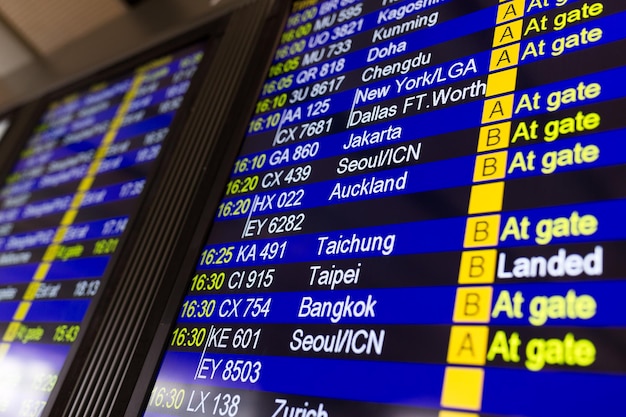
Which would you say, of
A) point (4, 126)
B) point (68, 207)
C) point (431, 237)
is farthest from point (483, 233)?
point (4, 126)

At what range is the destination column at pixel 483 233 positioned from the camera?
4.20ft

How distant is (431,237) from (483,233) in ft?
0.45

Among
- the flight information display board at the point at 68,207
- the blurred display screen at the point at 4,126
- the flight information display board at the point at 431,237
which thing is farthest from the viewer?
the blurred display screen at the point at 4,126

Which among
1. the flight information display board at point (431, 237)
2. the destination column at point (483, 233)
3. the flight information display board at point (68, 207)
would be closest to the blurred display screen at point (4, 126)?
the flight information display board at point (68, 207)

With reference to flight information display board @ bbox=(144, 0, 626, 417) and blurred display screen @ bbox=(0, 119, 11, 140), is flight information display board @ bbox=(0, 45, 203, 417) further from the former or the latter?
flight information display board @ bbox=(144, 0, 626, 417)

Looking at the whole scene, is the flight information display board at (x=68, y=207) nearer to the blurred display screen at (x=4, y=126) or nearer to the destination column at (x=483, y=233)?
the blurred display screen at (x=4, y=126)

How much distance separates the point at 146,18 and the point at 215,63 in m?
0.95

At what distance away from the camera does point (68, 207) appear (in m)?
2.82

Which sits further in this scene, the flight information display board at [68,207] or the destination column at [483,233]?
the flight information display board at [68,207]

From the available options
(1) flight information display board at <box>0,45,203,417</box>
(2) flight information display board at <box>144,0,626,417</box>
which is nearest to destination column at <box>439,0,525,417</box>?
(2) flight information display board at <box>144,0,626,417</box>

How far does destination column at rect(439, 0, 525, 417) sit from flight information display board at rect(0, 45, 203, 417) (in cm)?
144

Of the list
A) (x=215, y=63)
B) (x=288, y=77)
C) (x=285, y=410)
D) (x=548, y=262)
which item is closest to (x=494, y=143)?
(x=548, y=262)

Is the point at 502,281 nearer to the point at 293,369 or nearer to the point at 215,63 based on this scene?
the point at 293,369

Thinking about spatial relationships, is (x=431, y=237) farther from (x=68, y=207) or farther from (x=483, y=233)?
(x=68, y=207)
